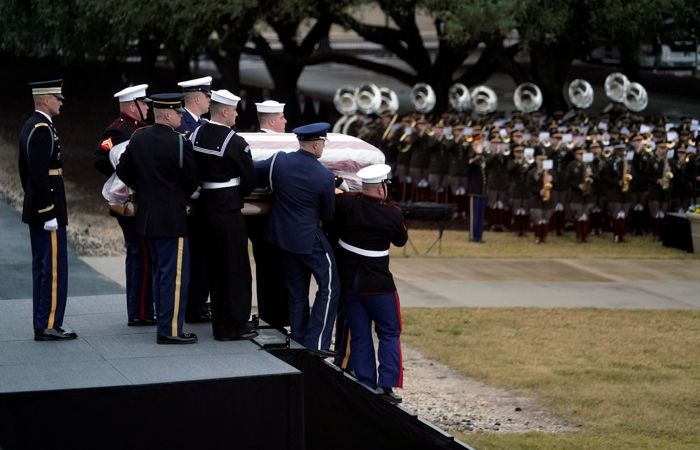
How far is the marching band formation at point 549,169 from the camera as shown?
21.2 metres

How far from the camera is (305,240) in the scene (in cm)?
982

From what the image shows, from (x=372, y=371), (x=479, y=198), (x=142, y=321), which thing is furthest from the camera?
(x=479, y=198)

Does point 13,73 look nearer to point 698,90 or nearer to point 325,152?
point 698,90

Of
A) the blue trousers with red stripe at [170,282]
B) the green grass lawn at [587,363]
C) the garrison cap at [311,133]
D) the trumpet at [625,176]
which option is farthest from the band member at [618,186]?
the blue trousers with red stripe at [170,282]

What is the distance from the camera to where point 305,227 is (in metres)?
9.80

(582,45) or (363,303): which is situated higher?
(582,45)

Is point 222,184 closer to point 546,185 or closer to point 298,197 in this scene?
point 298,197

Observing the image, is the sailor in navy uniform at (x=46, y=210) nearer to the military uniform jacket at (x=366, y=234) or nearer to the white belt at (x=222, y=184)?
the white belt at (x=222, y=184)

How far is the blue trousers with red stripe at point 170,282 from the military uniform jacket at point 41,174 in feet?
2.12

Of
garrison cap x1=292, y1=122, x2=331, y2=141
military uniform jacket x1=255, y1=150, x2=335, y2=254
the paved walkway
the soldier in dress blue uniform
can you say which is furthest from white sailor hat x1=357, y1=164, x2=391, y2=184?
the paved walkway

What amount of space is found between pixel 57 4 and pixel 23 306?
18.5 meters

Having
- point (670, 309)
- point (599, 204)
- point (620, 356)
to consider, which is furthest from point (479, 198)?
point (620, 356)

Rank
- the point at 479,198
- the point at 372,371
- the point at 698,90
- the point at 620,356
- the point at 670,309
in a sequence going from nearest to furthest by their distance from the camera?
the point at 372,371
the point at 620,356
the point at 670,309
the point at 479,198
the point at 698,90

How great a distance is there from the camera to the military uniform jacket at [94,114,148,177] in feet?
32.1
